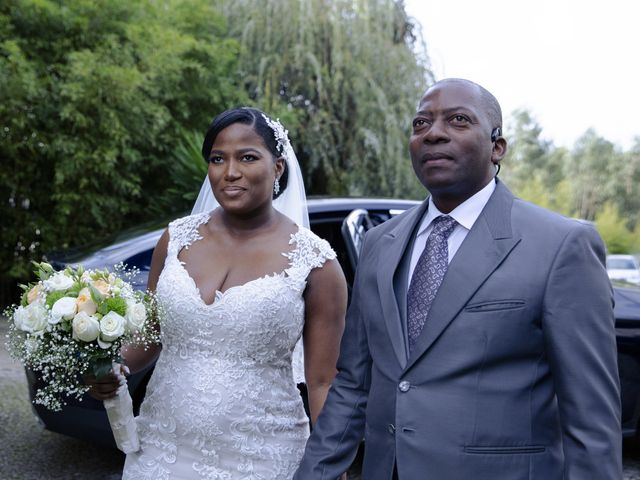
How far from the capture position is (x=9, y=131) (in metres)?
10.0

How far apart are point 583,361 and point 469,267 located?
0.37 metres

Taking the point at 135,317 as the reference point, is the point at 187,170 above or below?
below

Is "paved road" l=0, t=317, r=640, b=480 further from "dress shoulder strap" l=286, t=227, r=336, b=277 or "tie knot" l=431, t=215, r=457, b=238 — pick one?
"tie knot" l=431, t=215, r=457, b=238

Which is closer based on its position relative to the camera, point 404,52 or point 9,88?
point 9,88

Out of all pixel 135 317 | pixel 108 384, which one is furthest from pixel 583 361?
pixel 108 384

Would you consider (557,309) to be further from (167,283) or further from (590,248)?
(167,283)

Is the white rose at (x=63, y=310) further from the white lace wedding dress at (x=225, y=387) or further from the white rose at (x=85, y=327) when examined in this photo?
the white lace wedding dress at (x=225, y=387)

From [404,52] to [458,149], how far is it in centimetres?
1391

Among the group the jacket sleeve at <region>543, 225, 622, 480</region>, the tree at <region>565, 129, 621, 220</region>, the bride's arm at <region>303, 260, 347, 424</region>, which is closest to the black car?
the bride's arm at <region>303, 260, 347, 424</region>

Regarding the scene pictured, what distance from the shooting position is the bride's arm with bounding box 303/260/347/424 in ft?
8.87

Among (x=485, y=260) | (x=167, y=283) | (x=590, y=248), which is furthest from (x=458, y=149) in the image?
(x=167, y=283)

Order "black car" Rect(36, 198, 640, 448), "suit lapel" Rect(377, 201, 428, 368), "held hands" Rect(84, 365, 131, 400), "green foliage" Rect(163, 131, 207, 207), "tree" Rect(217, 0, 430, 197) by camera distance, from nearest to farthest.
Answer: "suit lapel" Rect(377, 201, 428, 368) < "held hands" Rect(84, 365, 131, 400) < "black car" Rect(36, 198, 640, 448) < "green foliage" Rect(163, 131, 207, 207) < "tree" Rect(217, 0, 430, 197)

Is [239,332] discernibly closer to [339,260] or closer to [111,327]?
[111,327]

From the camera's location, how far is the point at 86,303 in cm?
235
